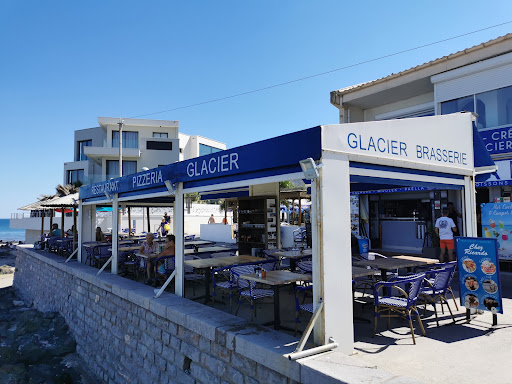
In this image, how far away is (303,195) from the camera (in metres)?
14.9

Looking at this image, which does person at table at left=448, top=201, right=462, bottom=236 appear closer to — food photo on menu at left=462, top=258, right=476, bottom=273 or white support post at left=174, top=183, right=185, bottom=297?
food photo on menu at left=462, top=258, right=476, bottom=273

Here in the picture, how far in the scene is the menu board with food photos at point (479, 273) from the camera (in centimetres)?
475

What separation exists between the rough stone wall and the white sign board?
86.8 inches

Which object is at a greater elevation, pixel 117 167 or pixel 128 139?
pixel 128 139

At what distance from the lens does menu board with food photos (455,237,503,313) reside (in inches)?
187

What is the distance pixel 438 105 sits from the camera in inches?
445

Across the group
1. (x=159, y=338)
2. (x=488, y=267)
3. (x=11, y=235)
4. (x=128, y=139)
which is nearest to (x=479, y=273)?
(x=488, y=267)

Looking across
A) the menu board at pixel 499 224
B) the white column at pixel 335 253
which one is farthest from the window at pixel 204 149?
the white column at pixel 335 253

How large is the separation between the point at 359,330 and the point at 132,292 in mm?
4063

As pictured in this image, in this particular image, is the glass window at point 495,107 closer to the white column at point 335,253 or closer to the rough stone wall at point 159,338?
the white column at point 335,253

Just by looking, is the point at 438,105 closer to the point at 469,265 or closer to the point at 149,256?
the point at 469,265

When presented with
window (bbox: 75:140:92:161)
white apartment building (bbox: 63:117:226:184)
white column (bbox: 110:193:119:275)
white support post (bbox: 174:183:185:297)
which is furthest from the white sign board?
window (bbox: 75:140:92:161)

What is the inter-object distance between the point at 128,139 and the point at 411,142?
29891 mm

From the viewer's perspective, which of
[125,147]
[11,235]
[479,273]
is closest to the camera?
[479,273]
